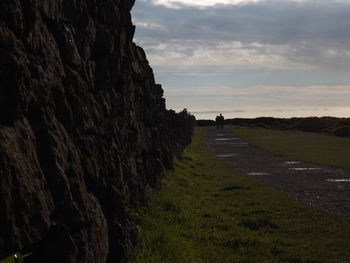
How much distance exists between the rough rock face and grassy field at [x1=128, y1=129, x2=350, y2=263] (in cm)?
106

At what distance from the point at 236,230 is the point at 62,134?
24.6ft

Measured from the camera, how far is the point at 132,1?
13289 millimetres

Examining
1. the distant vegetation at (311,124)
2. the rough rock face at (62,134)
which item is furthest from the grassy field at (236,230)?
the distant vegetation at (311,124)

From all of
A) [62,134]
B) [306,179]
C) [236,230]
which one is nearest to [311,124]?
[306,179]

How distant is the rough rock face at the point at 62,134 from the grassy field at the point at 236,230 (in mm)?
1060

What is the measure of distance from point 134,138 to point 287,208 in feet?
19.8

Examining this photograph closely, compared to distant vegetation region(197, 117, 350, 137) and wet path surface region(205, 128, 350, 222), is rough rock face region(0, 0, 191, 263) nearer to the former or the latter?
wet path surface region(205, 128, 350, 222)

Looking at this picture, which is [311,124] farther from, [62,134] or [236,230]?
[62,134]

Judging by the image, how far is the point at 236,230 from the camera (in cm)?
1273

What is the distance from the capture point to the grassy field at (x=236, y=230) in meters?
10.1

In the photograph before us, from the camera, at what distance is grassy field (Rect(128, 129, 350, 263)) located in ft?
33.3

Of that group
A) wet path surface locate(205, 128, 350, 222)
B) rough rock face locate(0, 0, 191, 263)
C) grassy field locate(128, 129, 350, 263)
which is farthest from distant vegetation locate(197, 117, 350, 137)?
rough rock face locate(0, 0, 191, 263)

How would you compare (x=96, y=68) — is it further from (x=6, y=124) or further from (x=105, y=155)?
(x=6, y=124)

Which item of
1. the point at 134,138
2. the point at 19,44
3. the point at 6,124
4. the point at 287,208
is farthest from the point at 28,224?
the point at 287,208
